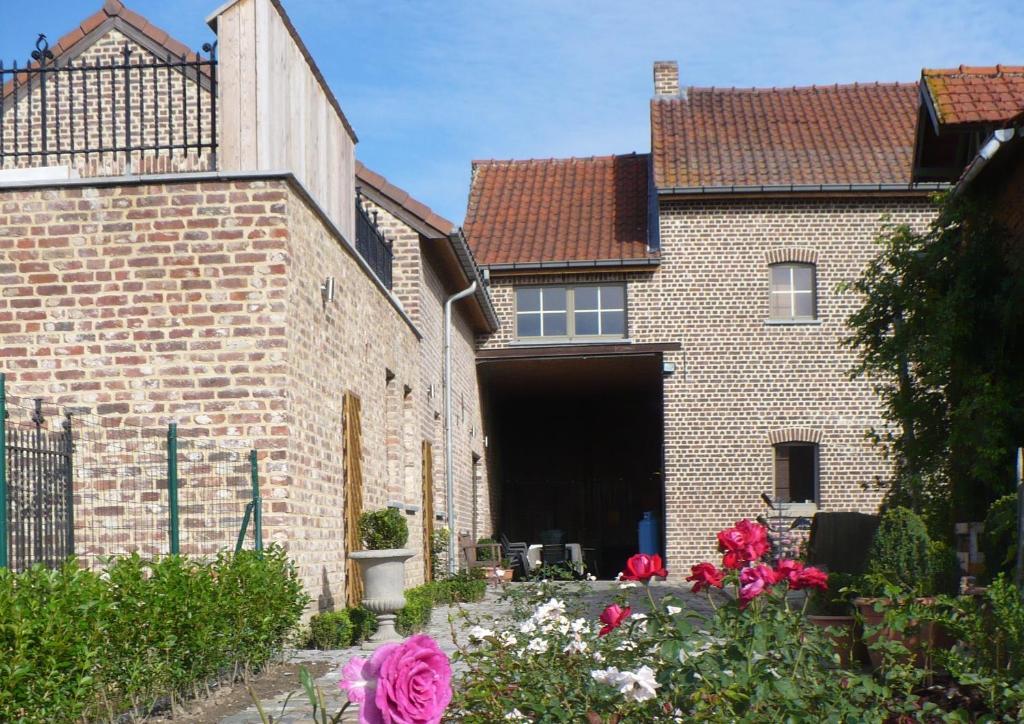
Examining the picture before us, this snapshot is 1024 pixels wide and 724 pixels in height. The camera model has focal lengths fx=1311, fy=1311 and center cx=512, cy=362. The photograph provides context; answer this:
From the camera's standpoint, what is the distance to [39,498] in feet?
26.7

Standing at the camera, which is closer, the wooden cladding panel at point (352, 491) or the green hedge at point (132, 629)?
the green hedge at point (132, 629)

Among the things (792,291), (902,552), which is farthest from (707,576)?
(792,291)

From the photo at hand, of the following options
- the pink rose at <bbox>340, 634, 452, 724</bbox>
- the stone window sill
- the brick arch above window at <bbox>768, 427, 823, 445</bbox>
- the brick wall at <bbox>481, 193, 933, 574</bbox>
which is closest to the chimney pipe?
the brick wall at <bbox>481, 193, 933, 574</bbox>

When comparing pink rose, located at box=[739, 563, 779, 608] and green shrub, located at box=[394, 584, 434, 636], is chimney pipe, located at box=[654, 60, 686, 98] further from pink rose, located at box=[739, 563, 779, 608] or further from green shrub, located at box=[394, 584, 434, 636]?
pink rose, located at box=[739, 563, 779, 608]

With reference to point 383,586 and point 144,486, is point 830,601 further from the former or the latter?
point 144,486

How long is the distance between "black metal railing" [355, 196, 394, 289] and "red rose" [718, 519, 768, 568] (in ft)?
30.4

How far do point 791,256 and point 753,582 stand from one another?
67.1ft

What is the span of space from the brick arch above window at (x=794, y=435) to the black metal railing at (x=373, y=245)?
30.2 ft

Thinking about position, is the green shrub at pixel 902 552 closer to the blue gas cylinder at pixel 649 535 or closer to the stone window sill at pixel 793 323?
the stone window sill at pixel 793 323

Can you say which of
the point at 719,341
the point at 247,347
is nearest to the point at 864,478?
the point at 719,341

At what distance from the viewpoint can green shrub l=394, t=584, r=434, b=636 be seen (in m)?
12.0

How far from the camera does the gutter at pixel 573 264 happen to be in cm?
2428

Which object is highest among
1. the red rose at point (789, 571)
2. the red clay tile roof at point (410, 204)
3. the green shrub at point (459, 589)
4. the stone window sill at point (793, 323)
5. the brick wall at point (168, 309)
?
the red clay tile roof at point (410, 204)

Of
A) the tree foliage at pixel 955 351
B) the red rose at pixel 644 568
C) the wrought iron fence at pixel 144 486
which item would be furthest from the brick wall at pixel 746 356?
the red rose at pixel 644 568
